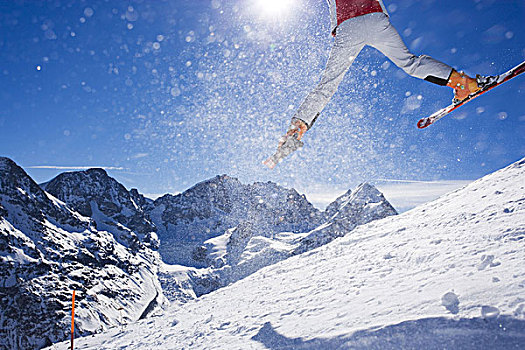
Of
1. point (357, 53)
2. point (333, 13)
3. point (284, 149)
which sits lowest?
point (284, 149)

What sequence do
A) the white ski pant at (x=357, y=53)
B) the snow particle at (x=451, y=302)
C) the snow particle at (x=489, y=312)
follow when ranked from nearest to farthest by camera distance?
the snow particle at (x=489, y=312) → the snow particle at (x=451, y=302) → the white ski pant at (x=357, y=53)

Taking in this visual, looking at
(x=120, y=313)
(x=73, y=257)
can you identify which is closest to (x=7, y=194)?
(x=73, y=257)

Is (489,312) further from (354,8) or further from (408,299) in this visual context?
(354,8)

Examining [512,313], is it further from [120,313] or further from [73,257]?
[73,257]

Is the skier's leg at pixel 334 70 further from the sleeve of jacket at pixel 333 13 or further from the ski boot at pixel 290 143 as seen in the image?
the sleeve of jacket at pixel 333 13

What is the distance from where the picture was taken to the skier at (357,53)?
3.22m

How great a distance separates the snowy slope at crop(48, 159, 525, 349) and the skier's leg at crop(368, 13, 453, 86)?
6.57 feet

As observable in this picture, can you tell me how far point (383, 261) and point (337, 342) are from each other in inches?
86.1

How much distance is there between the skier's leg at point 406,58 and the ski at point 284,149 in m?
1.42

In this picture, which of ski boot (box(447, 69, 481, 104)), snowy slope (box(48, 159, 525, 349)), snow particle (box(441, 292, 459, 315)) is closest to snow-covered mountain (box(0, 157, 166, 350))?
snowy slope (box(48, 159, 525, 349))

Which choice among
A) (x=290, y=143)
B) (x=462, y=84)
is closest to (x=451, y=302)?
(x=290, y=143)

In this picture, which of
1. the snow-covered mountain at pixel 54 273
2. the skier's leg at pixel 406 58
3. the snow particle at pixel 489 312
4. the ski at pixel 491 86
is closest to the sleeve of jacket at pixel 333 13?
the skier's leg at pixel 406 58

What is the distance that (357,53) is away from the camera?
338cm

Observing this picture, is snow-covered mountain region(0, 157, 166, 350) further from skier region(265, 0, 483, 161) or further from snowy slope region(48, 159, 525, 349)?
skier region(265, 0, 483, 161)
